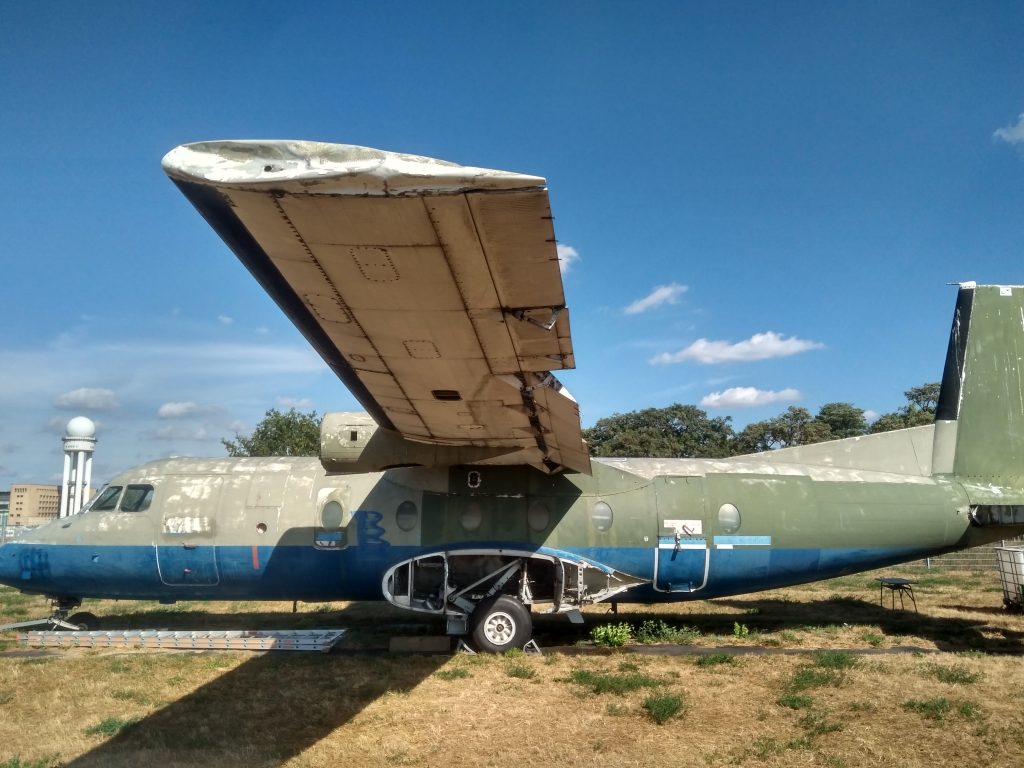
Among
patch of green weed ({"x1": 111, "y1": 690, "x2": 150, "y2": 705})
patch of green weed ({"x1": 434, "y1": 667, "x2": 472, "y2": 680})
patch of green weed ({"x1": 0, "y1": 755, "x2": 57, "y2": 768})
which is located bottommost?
patch of green weed ({"x1": 111, "y1": 690, "x2": 150, "y2": 705})

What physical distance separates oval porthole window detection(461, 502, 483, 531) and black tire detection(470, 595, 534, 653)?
1230 millimetres

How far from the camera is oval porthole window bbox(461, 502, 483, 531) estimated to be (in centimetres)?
1085

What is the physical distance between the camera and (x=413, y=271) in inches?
168

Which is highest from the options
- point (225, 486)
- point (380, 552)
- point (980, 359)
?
point (980, 359)

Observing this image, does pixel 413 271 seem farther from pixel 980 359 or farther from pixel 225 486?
pixel 980 359

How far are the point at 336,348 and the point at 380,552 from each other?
5.88 meters

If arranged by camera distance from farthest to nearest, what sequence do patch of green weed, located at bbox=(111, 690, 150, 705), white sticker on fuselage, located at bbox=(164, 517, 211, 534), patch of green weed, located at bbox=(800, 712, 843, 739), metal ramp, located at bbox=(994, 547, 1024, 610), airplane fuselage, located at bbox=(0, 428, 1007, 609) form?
metal ramp, located at bbox=(994, 547, 1024, 610), white sticker on fuselage, located at bbox=(164, 517, 211, 534), airplane fuselage, located at bbox=(0, 428, 1007, 609), patch of green weed, located at bbox=(111, 690, 150, 705), patch of green weed, located at bbox=(800, 712, 843, 739)

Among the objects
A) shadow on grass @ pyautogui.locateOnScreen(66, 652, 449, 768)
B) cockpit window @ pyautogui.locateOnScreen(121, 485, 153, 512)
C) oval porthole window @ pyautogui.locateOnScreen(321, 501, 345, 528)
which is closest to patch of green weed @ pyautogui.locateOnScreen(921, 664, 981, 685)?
shadow on grass @ pyautogui.locateOnScreen(66, 652, 449, 768)

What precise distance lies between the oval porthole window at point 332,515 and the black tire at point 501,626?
2.67 meters

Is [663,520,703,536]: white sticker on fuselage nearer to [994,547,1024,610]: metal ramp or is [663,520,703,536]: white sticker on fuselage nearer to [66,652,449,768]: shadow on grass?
[66,652,449,768]: shadow on grass

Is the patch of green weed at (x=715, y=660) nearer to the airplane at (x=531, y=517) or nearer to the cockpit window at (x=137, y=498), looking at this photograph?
the airplane at (x=531, y=517)

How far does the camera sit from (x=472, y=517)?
10883 mm

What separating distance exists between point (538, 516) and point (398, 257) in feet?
24.5

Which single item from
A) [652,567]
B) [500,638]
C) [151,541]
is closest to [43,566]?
[151,541]
